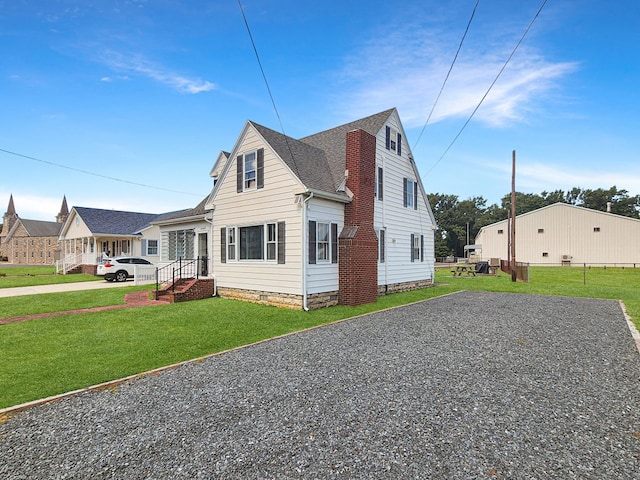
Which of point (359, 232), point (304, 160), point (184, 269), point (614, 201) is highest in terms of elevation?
point (614, 201)

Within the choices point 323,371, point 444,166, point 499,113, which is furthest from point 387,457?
point 444,166

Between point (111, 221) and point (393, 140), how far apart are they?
1101 inches

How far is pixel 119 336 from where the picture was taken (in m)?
7.79

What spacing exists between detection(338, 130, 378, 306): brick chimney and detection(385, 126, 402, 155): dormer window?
2.55 m

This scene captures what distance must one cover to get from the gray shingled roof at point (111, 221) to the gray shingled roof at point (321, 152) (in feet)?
Result: 74.5

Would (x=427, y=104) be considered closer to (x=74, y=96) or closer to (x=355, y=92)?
(x=355, y=92)

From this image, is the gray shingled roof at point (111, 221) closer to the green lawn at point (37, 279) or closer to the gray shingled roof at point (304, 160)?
the green lawn at point (37, 279)

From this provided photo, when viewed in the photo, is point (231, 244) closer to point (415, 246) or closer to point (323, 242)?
point (323, 242)

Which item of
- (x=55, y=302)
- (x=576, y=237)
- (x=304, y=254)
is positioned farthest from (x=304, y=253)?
(x=576, y=237)

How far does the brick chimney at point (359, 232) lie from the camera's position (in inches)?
479

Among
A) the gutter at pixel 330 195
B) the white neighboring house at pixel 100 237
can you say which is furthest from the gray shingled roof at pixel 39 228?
the gutter at pixel 330 195

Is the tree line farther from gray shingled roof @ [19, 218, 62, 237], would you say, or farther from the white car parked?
gray shingled roof @ [19, 218, 62, 237]

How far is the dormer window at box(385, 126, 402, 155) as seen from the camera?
1541cm

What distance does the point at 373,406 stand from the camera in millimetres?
4184
